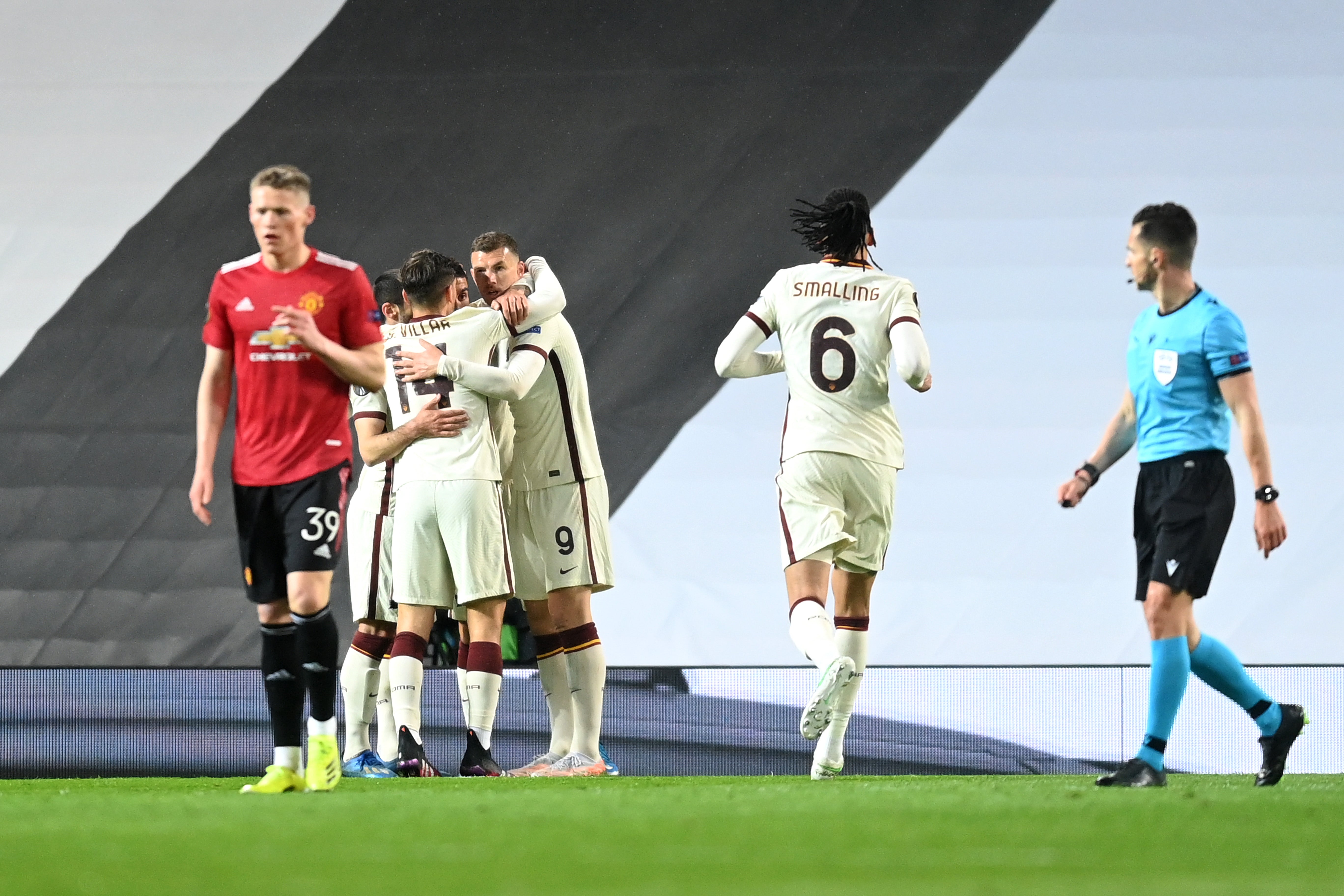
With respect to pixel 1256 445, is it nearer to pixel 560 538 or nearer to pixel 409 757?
pixel 560 538

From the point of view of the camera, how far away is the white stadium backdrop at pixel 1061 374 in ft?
23.3

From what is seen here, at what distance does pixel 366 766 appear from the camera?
4805 millimetres

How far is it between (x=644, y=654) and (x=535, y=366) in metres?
2.91

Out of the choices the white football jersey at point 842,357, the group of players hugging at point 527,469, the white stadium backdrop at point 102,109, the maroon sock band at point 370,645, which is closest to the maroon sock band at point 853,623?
the group of players hugging at point 527,469

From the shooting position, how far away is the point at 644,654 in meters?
7.18

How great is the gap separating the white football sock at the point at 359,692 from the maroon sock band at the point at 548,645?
577 millimetres

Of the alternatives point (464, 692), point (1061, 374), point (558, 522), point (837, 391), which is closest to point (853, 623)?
point (837, 391)

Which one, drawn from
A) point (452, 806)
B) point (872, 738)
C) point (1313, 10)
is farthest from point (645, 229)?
point (452, 806)

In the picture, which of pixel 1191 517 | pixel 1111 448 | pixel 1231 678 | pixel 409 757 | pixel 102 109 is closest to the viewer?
pixel 1191 517

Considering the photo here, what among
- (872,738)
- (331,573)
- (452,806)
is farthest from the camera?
(872,738)

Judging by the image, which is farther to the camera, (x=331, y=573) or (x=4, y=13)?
(x=4, y=13)

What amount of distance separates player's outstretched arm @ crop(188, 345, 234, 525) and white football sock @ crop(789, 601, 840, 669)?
4.86ft

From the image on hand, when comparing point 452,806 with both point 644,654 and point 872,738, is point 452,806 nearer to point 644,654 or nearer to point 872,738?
point 872,738

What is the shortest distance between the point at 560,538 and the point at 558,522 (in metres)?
0.05
